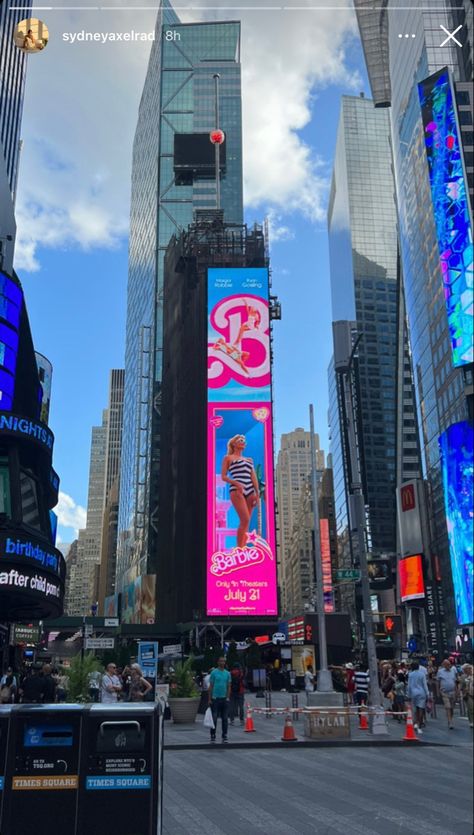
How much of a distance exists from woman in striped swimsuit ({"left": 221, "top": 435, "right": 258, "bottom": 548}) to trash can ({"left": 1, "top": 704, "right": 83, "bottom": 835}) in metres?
52.7

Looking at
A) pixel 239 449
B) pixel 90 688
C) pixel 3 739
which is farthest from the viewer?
pixel 239 449

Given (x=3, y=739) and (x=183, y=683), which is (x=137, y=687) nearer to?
(x=183, y=683)

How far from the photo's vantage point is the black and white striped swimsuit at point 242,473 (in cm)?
6075

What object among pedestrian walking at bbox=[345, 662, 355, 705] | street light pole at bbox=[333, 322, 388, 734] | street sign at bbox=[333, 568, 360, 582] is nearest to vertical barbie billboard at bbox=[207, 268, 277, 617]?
pedestrian walking at bbox=[345, 662, 355, 705]

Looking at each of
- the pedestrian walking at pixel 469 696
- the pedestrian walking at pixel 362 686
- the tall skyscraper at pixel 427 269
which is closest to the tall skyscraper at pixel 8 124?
the pedestrian walking at pixel 362 686

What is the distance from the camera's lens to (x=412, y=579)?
8756 centimetres

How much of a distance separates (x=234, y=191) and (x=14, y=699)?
13348 centimetres

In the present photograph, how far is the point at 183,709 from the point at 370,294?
148387mm

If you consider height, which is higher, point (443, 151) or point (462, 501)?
point (443, 151)

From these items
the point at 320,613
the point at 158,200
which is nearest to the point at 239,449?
the point at 320,613

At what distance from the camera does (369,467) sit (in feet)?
495

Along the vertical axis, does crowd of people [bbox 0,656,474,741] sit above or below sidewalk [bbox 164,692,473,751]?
above

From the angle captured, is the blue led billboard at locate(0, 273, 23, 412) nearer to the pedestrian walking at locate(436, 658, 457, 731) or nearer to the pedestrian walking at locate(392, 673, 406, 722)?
the pedestrian walking at locate(392, 673, 406, 722)

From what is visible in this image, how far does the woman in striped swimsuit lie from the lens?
196ft
